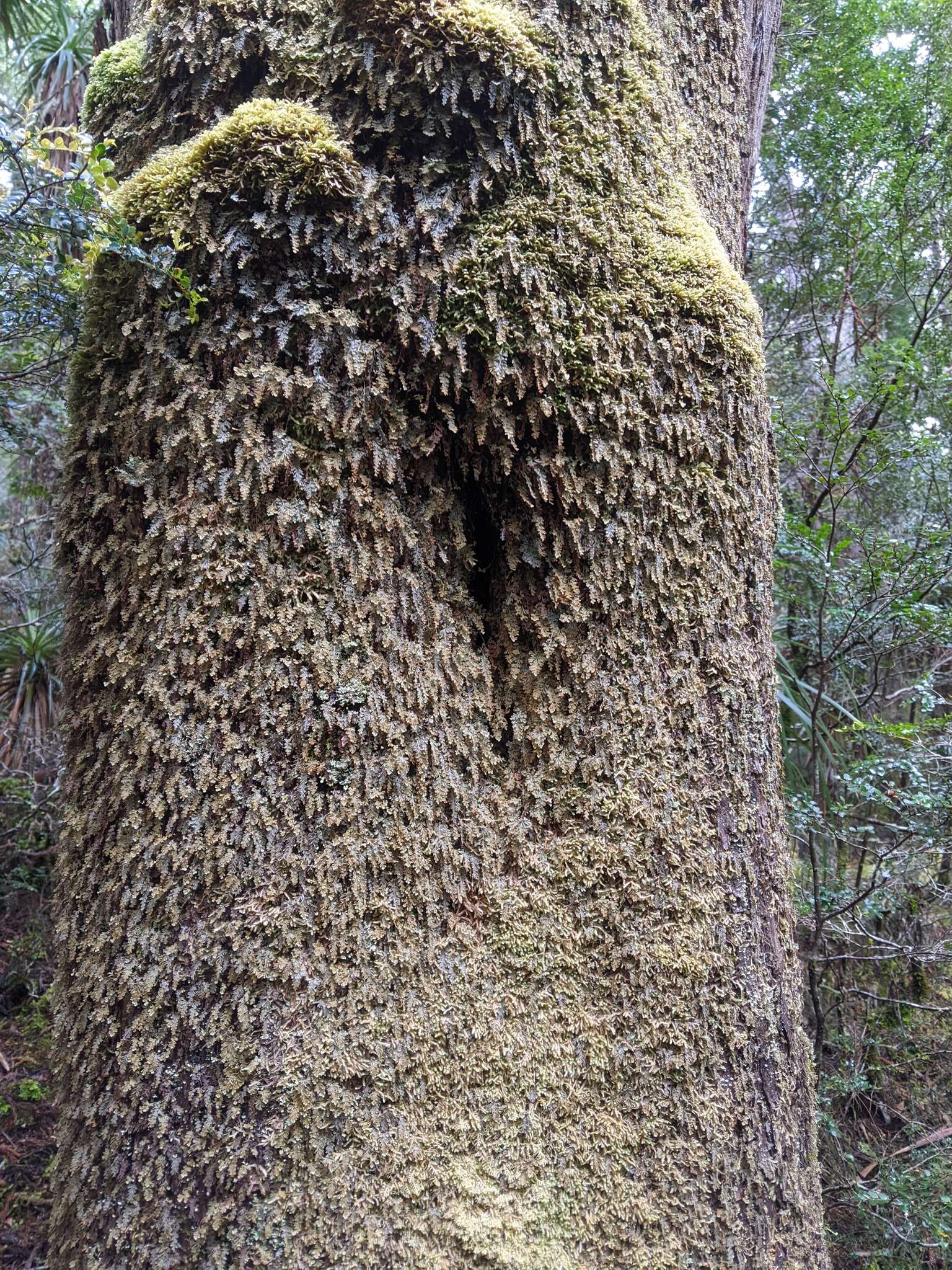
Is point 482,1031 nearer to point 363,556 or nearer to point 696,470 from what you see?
point 363,556

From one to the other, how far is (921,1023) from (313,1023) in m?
3.41

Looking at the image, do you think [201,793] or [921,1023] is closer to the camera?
[201,793]

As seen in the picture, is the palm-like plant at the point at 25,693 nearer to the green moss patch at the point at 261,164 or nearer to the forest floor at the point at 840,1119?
the forest floor at the point at 840,1119

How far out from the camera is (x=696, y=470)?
1398 mm

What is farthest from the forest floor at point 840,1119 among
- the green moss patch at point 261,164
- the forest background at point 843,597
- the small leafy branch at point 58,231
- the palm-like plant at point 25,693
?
the green moss patch at point 261,164

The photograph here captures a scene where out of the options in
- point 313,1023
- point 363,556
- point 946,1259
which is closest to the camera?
point 313,1023

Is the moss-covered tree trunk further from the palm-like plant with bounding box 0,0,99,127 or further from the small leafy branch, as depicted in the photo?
the palm-like plant with bounding box 0,0,99,127

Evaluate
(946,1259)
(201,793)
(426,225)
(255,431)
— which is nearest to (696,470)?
(426,225)

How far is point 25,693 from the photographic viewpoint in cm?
371

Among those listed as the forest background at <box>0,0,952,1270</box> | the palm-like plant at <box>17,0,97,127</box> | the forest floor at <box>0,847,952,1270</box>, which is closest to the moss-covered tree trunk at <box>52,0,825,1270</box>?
the forest background at <box>0,0,952,1270</box>

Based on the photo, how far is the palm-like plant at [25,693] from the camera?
12.0 feet

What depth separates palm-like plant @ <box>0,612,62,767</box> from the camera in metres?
3.65

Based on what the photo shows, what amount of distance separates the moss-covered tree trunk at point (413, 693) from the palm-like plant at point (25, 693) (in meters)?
2.88

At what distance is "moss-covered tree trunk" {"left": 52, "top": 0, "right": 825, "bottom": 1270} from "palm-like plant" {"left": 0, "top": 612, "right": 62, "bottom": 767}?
2.88 metres
